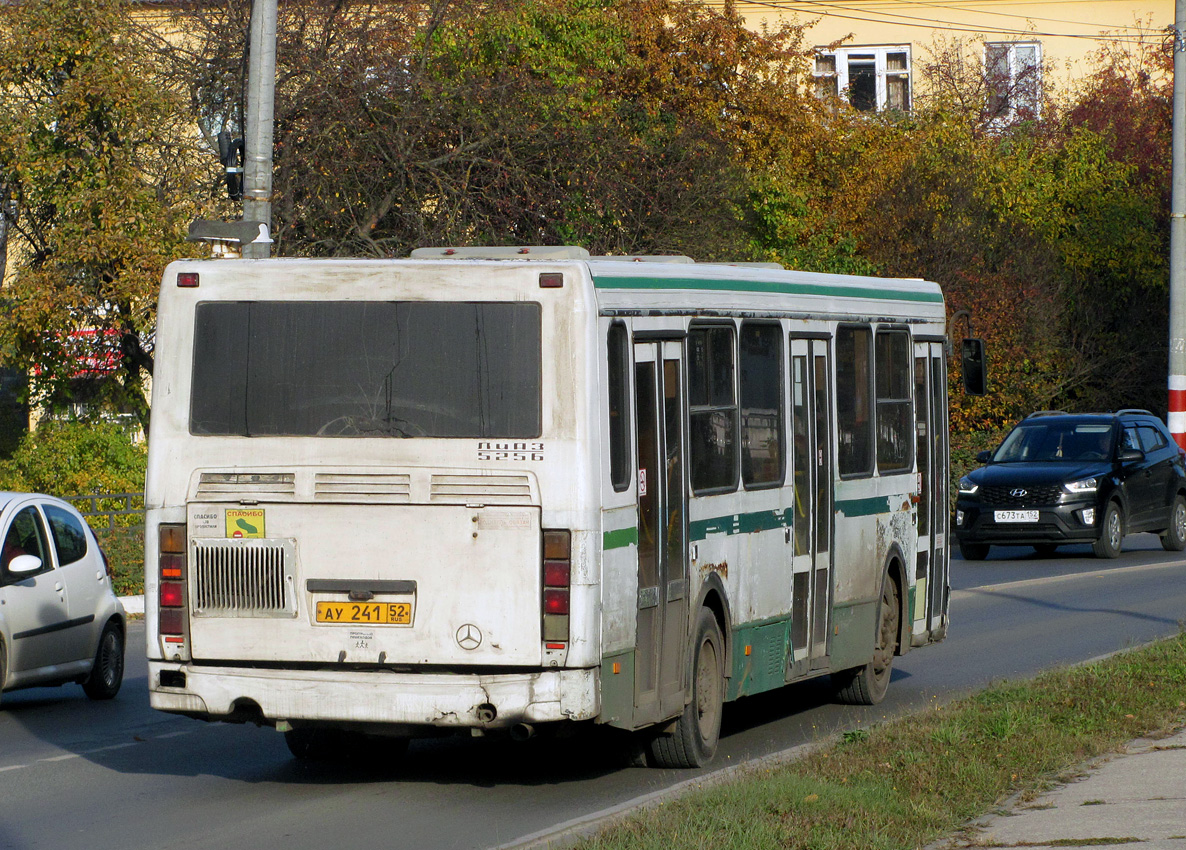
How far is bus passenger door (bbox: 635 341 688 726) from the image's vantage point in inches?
352

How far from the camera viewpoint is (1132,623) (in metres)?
16.6

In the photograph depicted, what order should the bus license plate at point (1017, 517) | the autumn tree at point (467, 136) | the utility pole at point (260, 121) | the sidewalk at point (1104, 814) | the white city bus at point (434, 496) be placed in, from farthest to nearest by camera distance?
the autumn tree at point (467, 136) → the bus license plate at point (1017, 517) → the utility pole at point (260, 121) → the white city bus at point (434, 496) → the sidewalk at point (1104, 814)

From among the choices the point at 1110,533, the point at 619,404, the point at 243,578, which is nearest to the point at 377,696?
the point at 243,578

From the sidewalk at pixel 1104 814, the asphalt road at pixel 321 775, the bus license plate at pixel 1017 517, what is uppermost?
the bus license plate at pixel 1017 517

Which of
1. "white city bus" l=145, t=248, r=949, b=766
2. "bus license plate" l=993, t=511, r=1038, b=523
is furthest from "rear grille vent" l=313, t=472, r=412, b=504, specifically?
"bus license plate" l=993, t=511, r=1038, b=523

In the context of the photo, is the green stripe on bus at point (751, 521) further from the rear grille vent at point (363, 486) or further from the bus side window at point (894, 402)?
the rear grille vent at point (363, 486)

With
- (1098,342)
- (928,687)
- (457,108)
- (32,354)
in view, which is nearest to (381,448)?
(928,687)

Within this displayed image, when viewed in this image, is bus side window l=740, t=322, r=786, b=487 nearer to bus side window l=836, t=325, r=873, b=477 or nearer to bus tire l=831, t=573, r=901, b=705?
bus side window l=836, t=325, r=873, b=477

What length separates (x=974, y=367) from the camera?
14125 millimetres

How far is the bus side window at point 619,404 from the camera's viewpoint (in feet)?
28.5

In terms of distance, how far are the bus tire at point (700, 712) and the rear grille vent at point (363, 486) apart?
1.84 m

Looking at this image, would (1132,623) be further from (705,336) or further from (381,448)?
(381,448)

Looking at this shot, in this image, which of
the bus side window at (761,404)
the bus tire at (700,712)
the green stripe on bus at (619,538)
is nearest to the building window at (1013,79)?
the bus side window at (761,404)

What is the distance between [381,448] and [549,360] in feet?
2.93
